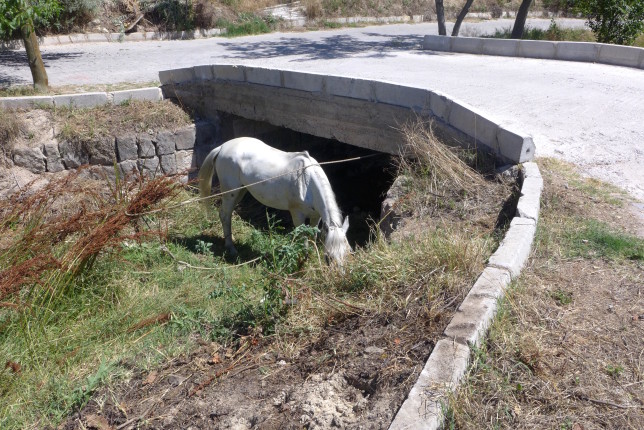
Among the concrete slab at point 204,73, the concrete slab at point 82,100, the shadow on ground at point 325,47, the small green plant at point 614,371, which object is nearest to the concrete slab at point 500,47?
the shadow on ground at point 325,47

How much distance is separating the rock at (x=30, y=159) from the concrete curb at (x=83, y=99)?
2.85ft

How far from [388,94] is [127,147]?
16.3 ft

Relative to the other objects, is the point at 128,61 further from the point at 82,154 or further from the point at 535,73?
the point at 535,73

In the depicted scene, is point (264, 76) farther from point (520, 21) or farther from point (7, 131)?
point (520, 21)

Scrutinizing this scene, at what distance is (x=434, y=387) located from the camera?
10.4ft

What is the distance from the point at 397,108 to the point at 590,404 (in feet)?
18.8

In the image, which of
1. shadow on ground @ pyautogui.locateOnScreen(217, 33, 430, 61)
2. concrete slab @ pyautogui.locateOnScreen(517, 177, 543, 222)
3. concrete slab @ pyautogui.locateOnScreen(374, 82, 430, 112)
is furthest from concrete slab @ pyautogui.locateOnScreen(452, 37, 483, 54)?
concrete slab @ pyautogui.locateOnScreen(517, 177, 543, 222)

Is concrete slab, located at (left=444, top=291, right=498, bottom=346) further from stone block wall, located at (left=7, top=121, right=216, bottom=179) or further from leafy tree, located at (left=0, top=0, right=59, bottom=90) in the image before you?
leafy tree, located at (left=0, top=0, right=59, bottom=90)

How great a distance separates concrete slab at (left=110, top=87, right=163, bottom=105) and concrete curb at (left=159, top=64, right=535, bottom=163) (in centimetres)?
35

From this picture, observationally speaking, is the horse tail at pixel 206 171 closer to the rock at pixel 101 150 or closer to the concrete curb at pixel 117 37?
the rock at pixel 101 150

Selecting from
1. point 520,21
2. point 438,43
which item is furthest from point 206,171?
point 520,21

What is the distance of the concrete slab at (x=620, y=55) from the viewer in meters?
11.4

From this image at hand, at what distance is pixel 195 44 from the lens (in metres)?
17.7

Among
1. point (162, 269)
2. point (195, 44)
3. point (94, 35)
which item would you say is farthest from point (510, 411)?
point (94, 35)
